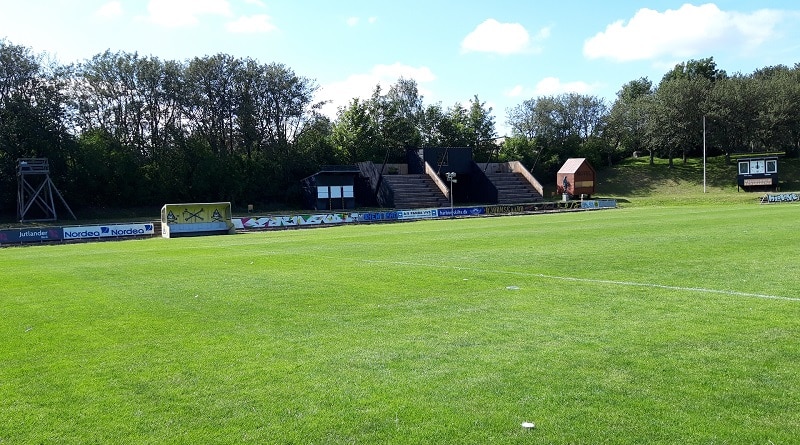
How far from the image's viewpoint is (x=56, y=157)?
52281 millimetres

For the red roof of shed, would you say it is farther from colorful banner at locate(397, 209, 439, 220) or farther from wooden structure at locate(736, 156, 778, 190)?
colorful banner at locate(397, 209, 439, 220)

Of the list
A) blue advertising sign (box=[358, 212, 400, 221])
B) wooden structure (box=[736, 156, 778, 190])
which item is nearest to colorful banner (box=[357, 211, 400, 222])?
blue advertising sign (box=[358, 212, 400, 221])

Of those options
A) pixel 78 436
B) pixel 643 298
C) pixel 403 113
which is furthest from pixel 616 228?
pixel 403 113

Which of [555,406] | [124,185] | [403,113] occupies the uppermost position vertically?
[403,113]

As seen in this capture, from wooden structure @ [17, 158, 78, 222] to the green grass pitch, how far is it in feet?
122

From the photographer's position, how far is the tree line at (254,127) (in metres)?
53.1

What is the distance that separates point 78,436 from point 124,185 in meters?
55.6

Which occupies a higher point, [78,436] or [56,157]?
[56,157]

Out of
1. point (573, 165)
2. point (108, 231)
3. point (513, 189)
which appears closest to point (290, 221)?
point (108, 231)

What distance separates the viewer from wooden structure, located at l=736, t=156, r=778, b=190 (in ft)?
212

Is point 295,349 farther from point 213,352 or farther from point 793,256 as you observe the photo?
point 793,256

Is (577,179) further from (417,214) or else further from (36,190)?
(36,190)

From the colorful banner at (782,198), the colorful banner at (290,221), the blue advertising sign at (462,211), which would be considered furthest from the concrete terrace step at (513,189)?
the colorful banner at (290,221)

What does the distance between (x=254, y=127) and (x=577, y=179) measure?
34.3 m
